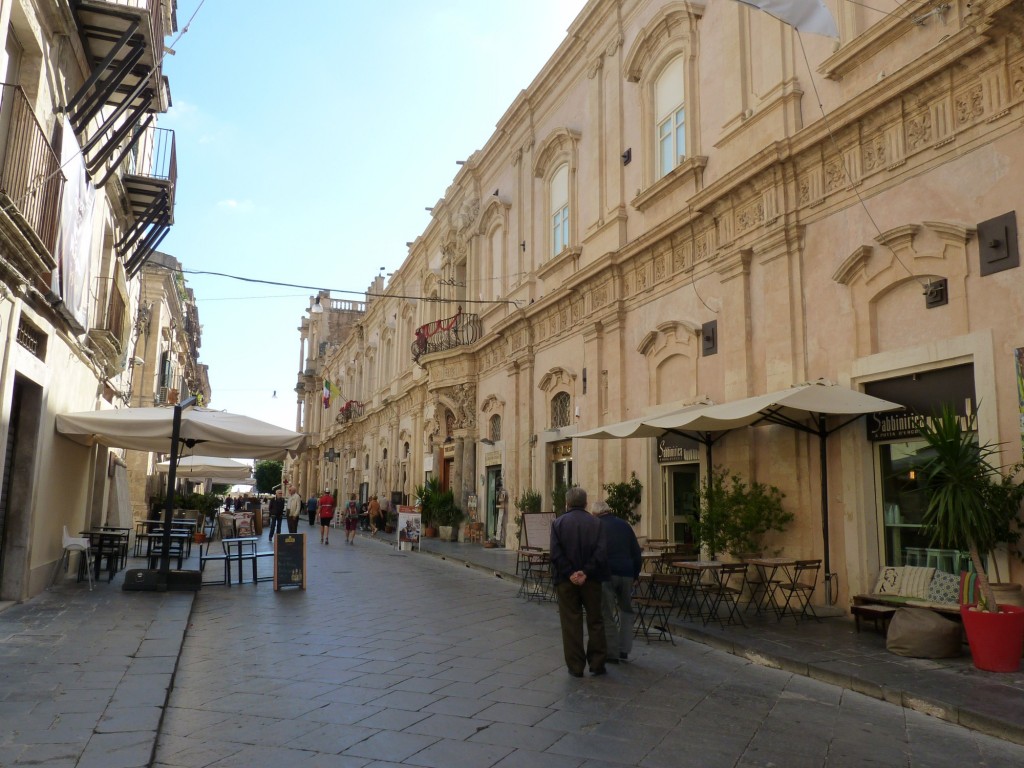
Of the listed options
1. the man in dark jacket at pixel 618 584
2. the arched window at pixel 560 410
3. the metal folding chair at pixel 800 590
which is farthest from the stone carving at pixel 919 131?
the arched window at pixel 560 410

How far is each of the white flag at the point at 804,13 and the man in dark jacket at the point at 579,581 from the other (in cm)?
520

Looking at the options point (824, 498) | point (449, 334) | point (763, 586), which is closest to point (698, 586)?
point (763, 586)

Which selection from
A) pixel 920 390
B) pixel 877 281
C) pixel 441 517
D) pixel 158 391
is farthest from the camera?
pixel 158 391

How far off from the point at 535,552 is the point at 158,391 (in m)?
19.1

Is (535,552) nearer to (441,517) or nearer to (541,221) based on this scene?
(541,221)

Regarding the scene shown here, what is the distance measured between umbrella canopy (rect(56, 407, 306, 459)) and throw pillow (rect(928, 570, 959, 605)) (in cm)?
808

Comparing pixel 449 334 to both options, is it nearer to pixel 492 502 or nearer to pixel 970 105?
pixel 492 502

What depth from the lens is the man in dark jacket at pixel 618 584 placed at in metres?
6.87

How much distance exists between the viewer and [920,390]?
8.38 metres

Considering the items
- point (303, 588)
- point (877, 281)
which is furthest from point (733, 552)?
point (303, 588)

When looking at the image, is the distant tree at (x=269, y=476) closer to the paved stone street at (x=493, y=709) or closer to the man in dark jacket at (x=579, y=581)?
the paved stone street at (x=493, y=709)

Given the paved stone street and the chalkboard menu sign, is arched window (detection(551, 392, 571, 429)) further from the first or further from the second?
the paved stone street

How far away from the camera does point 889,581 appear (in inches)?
327

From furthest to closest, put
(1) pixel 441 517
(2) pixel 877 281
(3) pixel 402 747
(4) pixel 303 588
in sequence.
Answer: (1) pixel 441 517 < (4) pixel 303 588 < (2) pixel 877 281 < (3) pixel 402 747
